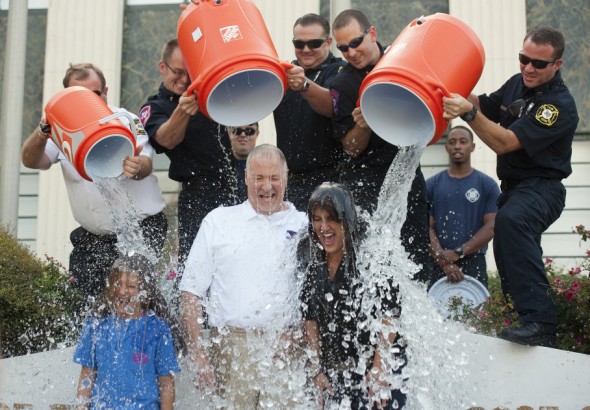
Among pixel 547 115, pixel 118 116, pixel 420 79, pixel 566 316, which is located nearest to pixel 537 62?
pixel 547 115

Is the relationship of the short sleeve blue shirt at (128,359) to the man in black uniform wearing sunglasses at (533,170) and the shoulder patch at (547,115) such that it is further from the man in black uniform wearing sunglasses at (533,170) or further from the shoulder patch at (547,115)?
the shoulder patch at (547,115)

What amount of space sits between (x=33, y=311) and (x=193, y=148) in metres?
1.33

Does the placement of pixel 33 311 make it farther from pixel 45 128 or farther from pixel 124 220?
pixel 45 128

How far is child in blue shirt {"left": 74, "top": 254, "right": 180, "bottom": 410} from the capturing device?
436cm

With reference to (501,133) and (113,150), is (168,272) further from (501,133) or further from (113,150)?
(501,133)

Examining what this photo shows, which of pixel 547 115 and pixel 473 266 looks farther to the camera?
pixel 473 266

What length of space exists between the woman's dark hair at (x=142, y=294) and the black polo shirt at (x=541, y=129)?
1859 millimetres

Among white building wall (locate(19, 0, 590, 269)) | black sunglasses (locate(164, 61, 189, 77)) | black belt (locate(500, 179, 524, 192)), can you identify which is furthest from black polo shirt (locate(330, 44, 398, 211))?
white building wall (locate(19, 0, 590, 269))

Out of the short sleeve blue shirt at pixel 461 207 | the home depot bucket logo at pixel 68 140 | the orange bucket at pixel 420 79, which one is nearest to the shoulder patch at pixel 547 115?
the orange bucket at pixel 420 79

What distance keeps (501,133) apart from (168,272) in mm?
1845

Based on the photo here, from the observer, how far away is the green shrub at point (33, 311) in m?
5.48

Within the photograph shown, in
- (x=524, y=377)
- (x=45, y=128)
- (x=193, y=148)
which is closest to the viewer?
(x=524, y=377)

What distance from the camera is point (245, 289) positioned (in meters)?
4.43

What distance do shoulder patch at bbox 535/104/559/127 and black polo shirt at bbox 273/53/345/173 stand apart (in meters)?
1.03
